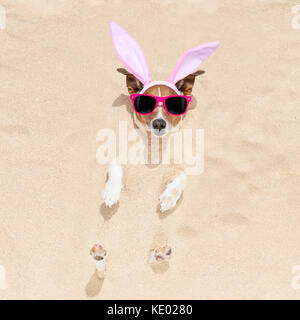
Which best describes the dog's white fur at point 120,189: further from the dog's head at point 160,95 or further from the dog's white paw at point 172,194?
the dog's head at point 160,95

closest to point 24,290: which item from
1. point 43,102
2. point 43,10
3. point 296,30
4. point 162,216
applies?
point 162,216

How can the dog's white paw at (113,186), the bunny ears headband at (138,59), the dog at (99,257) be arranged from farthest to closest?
the dog's white paw at (113,186)
the bunny ears headband at (138,59)
the dog at (99,257)

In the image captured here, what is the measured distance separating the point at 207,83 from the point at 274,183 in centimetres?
100

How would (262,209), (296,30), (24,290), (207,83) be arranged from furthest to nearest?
1. (296,30)
2. (207,83)
3. (262,209)
4. (24,290)

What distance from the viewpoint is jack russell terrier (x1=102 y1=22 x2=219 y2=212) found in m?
2.48

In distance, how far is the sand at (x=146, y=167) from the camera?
262cm

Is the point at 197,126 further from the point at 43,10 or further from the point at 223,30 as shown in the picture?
the point at 43,10

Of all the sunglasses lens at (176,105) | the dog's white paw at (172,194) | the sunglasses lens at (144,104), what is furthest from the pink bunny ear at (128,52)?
the dog's white paw at (172,194)

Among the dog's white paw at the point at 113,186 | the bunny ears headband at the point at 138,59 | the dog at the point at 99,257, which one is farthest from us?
the dog's white paw at the point at 113,186

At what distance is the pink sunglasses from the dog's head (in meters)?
0.03

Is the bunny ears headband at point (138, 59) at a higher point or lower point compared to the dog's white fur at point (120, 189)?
higher

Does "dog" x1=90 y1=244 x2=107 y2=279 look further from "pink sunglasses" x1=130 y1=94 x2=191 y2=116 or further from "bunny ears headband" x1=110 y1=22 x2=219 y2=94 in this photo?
"bunny ears headband" x1=110 y1=22 x2=219 y2=94

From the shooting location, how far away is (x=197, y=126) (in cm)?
288

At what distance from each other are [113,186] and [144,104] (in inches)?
25.1
